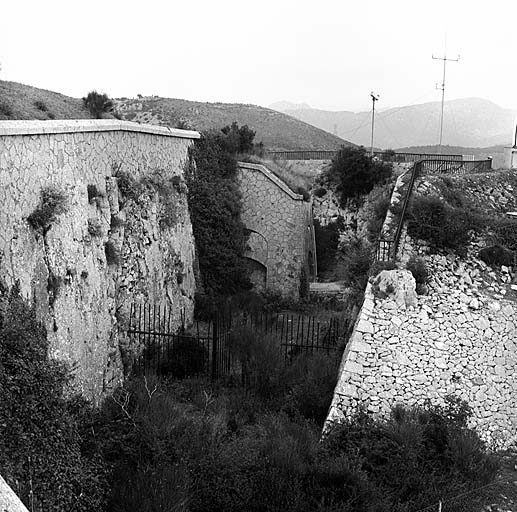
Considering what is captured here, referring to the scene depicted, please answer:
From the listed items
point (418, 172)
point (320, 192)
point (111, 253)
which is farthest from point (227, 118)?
point (111, 253)

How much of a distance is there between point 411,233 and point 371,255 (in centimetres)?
104

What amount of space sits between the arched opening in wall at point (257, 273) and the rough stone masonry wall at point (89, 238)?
4.37 m

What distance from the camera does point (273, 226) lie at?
67.3 feet

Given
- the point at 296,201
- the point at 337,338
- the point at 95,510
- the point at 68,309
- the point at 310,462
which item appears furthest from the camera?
the point at 296,201

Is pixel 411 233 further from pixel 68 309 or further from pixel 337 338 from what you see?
pixel 68 309

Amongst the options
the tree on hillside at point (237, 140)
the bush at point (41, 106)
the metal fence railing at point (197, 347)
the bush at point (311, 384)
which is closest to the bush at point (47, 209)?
the metal fence railing at point (197, 347)

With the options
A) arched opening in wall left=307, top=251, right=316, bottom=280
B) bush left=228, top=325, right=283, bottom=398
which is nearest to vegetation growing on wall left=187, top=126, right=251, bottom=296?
arched opening in wall left=307, top=251, right=316, bottom=280

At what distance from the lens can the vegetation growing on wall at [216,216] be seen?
59.6 ft

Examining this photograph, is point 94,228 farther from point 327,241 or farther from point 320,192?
point 320,192

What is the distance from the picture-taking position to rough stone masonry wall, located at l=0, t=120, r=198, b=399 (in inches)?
364

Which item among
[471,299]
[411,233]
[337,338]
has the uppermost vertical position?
[411,233]

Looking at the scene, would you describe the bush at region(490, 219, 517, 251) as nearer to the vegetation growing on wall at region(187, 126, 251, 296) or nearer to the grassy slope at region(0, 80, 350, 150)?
the vegetation growing on wall at region(187, 126, 251, 296)

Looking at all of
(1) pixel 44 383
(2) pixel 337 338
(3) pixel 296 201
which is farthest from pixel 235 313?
(1) pixel 44 383

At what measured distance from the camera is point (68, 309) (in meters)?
10.5
